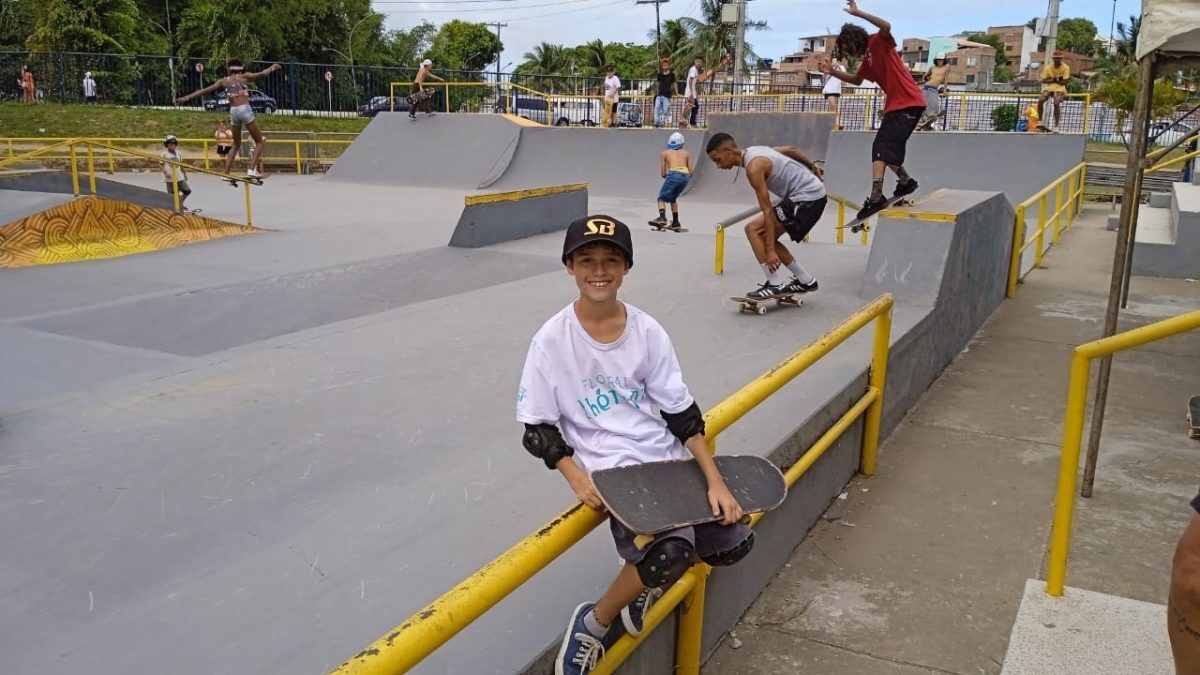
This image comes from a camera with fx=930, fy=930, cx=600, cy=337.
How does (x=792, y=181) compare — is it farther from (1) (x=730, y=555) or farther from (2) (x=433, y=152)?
(2) (x=433, y=152)

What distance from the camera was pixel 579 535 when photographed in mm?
2242

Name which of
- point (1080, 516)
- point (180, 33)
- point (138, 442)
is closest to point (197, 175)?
point (138, 442)

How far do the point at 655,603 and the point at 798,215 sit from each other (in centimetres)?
486

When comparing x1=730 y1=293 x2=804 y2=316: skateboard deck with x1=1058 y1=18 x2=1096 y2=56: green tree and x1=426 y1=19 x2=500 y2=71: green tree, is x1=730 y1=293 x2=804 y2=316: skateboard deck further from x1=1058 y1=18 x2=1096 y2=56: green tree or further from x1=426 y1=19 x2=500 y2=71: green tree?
x1=1058 y1=18 x2=1096 y2=56: green tree

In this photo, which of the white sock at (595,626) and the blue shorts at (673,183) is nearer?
the white sock at (595,626)

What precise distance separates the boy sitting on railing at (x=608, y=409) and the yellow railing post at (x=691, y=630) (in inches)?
15.4

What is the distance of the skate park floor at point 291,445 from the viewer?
2803 mm

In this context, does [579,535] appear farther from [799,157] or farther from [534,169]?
[534,169]

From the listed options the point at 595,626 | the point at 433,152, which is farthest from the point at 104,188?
the point at 595,626

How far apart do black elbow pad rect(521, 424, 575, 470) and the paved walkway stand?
1452 millimetres

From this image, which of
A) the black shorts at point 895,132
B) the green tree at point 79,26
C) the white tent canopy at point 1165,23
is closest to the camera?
the white tent canopy at point 1165,23

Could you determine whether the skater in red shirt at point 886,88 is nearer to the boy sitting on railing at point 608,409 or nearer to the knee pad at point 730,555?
the boy sitting on railing at point 608,409

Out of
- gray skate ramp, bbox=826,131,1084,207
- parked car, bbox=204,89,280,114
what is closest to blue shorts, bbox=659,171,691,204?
gray skate ramp, bbox=826,131,1084,207

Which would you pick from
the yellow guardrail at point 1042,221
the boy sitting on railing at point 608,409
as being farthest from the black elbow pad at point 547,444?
the yellow guardrail at point 1042,221
